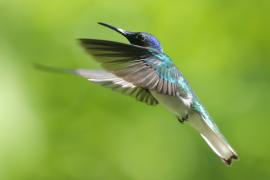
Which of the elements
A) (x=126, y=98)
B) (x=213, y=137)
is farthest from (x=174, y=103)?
(x=126, y=98)

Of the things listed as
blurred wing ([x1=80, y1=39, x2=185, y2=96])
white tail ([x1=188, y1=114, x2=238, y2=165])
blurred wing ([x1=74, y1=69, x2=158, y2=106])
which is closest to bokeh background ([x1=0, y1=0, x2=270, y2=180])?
blurred wing ([x1=74, y1=69, x2=158, y2=106])

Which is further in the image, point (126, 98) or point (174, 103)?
point (126, 98)

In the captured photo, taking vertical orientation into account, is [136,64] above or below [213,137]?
above

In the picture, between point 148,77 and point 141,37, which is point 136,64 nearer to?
point 148,77

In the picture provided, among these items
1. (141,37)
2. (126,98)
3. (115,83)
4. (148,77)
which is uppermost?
(141,37)

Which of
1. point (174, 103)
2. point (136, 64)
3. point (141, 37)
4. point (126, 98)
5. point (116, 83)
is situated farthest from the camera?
point (126, 98)

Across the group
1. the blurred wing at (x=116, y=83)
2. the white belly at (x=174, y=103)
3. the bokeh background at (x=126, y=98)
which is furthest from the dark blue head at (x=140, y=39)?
the bokeh background at (x=126, y=98)

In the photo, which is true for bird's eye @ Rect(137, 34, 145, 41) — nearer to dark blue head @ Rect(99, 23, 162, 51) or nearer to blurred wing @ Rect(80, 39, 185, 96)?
dark blue head @ Rect(99, 23, 162, 51)

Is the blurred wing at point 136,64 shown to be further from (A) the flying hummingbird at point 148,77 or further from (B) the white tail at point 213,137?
(B) the white tail at point 213,137
